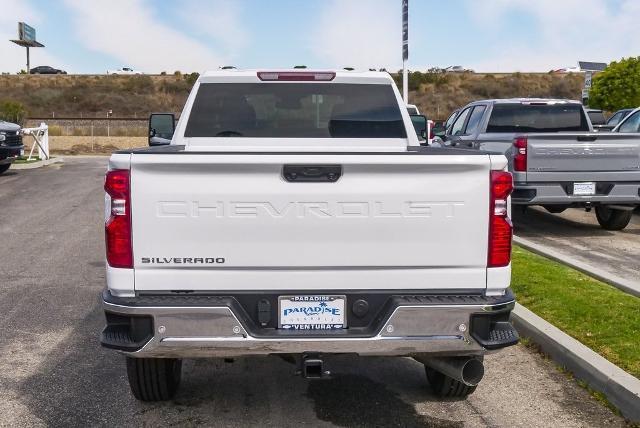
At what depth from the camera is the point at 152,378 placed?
15.3ft

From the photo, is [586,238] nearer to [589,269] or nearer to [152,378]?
[589,269]

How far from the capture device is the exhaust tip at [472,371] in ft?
14.2

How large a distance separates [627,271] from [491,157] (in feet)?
18.5

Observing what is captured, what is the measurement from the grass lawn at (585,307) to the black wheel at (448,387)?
1.09 m

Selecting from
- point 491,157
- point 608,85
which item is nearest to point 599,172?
point 491,157

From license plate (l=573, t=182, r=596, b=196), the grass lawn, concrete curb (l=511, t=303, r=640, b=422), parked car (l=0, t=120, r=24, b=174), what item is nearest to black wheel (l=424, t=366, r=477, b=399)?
concrete curb (l=511, t=303, r=640, b=422)

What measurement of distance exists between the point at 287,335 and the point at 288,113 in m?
2.23

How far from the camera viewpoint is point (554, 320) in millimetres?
6277

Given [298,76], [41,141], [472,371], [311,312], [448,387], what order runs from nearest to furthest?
[311,312] < [472,371] < [448,387] < [298,76] < [41,141]

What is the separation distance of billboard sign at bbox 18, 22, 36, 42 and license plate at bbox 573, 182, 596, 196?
402 ft

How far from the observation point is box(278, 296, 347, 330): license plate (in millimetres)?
3945

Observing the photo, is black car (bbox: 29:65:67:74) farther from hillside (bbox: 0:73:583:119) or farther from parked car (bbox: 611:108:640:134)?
parked car (bbox: 611:108:640:134)

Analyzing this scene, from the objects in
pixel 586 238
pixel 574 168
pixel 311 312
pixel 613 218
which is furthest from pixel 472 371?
pixel 613 218

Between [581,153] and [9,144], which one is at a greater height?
[9,144]
